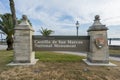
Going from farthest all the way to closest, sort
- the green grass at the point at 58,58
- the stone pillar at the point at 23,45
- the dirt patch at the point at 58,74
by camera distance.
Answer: the green grass at the point at 58,58 < the stone pillar at the point at 23,45 < the dirt patch at the point at 58,74

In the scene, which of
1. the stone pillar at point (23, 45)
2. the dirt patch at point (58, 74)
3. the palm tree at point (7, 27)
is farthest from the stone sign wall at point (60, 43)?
the palm tree at point (7, 27)

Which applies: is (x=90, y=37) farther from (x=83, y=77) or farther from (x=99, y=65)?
(x=83, y=77)

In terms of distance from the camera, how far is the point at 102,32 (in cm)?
834

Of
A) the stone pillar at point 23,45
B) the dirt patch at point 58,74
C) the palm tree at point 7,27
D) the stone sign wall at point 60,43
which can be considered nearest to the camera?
the dirt patch at point 58,74

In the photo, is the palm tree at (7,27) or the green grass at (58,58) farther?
the palm tree at (7,27)

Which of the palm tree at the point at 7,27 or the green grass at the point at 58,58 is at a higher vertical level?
the palm tree at the point at 7,27

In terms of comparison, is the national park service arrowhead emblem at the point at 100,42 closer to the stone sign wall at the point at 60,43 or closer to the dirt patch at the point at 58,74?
the stone sign wall at the point at 60,43

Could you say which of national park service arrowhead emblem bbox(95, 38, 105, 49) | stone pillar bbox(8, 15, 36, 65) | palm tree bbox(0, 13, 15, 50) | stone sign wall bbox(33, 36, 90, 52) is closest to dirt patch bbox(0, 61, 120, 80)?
stone pillar bbox(8, 15, 36, 65)

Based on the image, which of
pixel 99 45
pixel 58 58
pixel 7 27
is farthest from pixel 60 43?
pixel 7 27

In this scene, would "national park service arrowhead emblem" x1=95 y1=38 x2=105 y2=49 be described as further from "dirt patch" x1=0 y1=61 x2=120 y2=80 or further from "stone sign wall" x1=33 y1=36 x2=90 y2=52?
"dirt patch" x1=0 y1=61 x2=120 y2=80

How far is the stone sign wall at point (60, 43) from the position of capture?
882 centimetres

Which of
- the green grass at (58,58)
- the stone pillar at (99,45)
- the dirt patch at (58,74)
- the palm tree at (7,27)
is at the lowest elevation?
the dirt patch at (58,74)

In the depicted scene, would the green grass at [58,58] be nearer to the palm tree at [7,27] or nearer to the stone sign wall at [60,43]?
the stone sign wall at [60,43]

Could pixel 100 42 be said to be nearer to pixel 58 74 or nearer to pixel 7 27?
pixel 58 74
